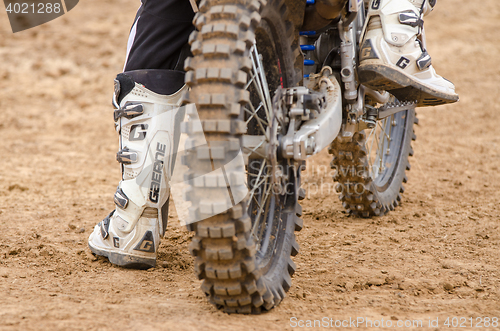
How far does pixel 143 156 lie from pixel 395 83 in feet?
4.05

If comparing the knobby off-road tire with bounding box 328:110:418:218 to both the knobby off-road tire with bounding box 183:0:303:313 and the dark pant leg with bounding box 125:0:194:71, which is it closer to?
the dark pant leg with bounding box 125:0:194:71

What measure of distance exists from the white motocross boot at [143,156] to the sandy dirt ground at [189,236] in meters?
0.13

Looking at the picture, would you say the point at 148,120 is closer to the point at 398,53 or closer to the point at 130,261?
the point at 130,261

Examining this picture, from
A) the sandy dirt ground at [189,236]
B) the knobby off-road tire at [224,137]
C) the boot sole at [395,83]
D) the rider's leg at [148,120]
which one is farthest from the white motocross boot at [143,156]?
the boot sole at [395,83]

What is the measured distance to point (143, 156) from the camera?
234 centimetres

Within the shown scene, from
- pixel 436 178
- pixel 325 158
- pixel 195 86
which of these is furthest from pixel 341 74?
pixel 325 158

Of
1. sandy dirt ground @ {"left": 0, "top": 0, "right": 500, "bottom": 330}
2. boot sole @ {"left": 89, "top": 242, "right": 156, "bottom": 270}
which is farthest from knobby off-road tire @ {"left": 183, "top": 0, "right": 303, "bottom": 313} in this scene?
boot sole @ {"left": 89, "top": 242, "right": 156, "bottom": 270}

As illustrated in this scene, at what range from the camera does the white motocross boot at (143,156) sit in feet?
7.68

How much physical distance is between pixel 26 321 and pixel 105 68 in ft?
19.8

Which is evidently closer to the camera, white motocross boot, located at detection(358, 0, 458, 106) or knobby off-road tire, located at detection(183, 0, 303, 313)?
knobby off-road tire, located at detection(183, 0, 303, 313)

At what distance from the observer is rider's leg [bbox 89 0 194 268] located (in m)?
2.34

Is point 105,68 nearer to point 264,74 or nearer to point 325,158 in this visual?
point 325,158

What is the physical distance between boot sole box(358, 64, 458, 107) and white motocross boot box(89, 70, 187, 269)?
883 millimetres

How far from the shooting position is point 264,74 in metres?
2.12
